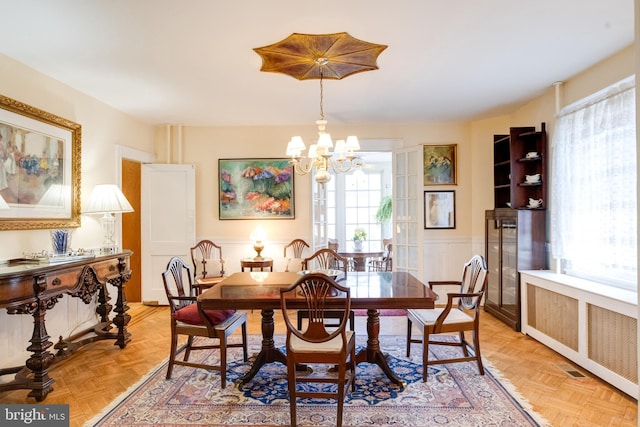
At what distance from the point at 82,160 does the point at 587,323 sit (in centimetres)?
517

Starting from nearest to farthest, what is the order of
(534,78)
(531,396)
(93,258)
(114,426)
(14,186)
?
(114,426)
(531,396)
(14,186)
(93,258)
(534,78)

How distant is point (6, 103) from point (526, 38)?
4.24m

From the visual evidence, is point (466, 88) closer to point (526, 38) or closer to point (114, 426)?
point (526, 38)

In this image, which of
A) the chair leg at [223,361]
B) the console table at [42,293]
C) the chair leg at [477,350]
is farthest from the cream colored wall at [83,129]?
the chair leg at [477,350]

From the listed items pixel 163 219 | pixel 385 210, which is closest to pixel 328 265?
pixel 163 219

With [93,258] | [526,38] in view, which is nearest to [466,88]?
[526,38]

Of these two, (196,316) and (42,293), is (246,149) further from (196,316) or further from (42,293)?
(42,293)

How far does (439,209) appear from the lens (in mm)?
5344

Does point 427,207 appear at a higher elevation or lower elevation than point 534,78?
lower

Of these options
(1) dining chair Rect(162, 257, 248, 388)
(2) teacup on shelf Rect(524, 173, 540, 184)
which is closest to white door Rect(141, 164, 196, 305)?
(1) dining chair Rect(162, 257, 248, 388)

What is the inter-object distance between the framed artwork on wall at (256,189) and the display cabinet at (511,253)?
2.83 metres

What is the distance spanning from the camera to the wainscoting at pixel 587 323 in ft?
8.45

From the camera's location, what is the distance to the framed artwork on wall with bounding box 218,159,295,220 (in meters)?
5.39

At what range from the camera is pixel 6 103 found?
290 cm
